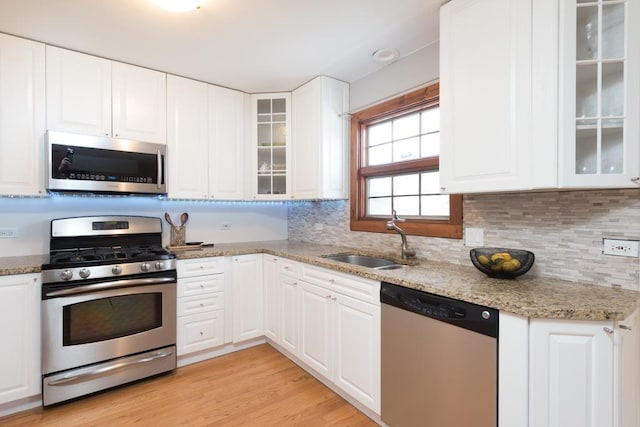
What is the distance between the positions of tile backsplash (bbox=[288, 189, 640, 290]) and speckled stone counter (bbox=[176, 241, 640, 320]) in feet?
0.24

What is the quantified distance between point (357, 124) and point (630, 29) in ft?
5.98

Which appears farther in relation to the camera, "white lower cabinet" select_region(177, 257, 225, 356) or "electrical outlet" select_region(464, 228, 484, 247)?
"white lower cabinet" select_region(177, 257, 225, 356)

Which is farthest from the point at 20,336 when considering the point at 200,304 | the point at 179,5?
the point at 179,5

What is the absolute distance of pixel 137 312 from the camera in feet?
→ 7.55

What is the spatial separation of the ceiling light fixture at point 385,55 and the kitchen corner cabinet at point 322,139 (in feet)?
1.72

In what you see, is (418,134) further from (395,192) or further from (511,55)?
(511,55)

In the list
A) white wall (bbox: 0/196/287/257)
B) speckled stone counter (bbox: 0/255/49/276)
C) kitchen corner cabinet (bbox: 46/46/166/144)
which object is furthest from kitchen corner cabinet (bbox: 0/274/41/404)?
kitchen corner cabinet (bbox: 46/46/166/144)

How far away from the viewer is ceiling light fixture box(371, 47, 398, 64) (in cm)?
231

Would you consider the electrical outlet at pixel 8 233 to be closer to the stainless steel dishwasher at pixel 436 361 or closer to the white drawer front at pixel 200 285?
the white drawer front at pixel 200 285

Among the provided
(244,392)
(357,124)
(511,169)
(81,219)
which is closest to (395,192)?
(357,124)

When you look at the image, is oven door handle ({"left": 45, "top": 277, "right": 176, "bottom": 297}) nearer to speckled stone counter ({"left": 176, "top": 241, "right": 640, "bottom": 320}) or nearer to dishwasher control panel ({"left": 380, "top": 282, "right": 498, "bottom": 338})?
speckled stone counter ({"left": 176, "top": 241, "right": 640, "bottom": 320})

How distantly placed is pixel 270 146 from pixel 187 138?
79 cm

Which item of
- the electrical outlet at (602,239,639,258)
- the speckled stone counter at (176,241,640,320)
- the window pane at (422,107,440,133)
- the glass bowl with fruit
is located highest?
the window pane at (422,107,440,133)

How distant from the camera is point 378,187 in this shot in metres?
2.80
